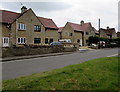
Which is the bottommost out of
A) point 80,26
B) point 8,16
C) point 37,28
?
point 37,28

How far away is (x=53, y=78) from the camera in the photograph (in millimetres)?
5547

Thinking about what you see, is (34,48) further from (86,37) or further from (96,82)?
(86,37)

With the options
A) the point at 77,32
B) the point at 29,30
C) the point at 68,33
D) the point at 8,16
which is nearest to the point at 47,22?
the point at 29,30

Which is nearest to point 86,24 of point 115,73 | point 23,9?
point 23,9

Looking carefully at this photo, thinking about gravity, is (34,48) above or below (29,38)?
below

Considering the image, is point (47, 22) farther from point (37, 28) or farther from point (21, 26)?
point (21, 26)

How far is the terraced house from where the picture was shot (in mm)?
28856

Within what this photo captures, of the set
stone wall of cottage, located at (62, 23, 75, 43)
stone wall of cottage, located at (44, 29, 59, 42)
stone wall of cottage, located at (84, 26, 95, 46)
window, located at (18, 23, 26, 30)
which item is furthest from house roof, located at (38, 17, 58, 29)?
stone wall of cottage, located at (84, 26, 95, 46)

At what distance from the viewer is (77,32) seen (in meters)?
50.3

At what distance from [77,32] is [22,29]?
24.1 metres

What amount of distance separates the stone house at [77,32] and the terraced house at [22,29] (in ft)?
43.0

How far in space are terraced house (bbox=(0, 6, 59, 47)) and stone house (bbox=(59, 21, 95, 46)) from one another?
43.0 ft

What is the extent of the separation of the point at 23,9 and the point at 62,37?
19.1 meters

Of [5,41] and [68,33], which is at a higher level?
[68,33]
